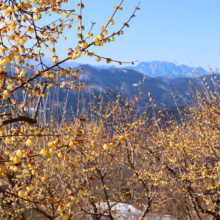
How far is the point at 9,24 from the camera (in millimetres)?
2344

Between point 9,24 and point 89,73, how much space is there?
133 metres

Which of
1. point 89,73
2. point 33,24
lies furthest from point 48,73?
point 89,73

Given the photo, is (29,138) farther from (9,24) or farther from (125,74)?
(125,74)

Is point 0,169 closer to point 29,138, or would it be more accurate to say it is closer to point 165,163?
point 29,138

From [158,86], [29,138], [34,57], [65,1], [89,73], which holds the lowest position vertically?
[29,138]

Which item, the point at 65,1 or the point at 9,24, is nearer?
the point at 9,24

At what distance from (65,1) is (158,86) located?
151m

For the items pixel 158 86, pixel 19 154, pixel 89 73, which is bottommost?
pixel 19 154

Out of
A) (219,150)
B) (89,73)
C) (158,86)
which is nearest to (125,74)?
(158,86)

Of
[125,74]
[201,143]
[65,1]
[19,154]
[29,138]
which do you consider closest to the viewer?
[19,154]

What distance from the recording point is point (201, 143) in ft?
22.1

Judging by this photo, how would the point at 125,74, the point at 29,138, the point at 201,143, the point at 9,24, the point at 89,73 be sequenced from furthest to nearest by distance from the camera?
the point at 125,74
the point at 89,73
the point at 201,143
the point at 9,24
the point at 29,138

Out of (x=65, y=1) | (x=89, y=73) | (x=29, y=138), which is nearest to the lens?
(x=29, y=138)

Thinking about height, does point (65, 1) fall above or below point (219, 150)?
above
